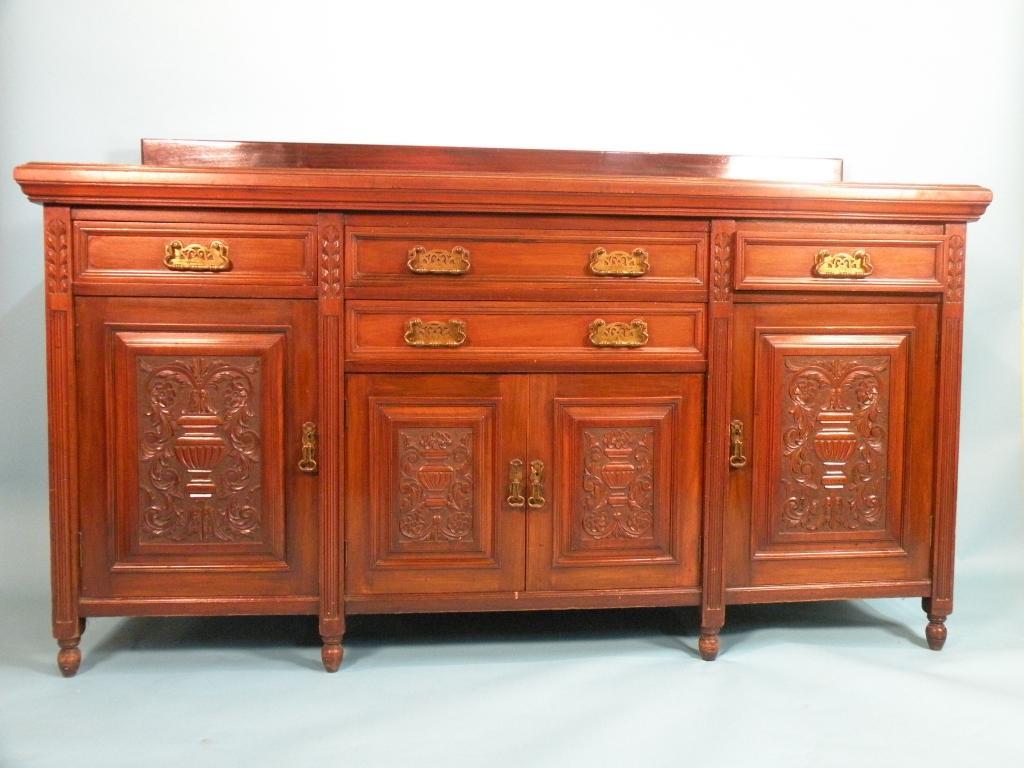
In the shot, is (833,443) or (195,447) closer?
(195,447)

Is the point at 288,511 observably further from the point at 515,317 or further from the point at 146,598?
the point at 515,317

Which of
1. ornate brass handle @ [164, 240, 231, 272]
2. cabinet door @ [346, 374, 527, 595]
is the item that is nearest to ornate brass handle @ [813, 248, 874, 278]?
cabinet door @ [346, 374, 527, 595]

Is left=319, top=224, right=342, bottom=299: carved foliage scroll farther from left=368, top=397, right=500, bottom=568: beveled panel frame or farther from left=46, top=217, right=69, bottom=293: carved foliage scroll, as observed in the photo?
left=46, top=217, right=69, bottom=293: carved foliage scroll

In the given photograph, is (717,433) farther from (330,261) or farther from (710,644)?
(330,261)

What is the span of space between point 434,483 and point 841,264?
1078 millimetres

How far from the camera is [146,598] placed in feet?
7.57

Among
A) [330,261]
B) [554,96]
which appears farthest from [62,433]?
[554,96]

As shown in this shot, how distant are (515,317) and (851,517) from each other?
3.12ft

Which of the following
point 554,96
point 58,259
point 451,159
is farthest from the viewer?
point 554,96

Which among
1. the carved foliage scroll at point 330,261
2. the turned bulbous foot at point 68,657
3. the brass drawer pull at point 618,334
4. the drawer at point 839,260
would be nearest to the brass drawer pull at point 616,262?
the brass drawer pull at point 618,334

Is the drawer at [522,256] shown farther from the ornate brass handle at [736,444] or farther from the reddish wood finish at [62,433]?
the reddish wood finish at [62,433]

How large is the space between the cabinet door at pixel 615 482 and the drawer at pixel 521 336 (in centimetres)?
5

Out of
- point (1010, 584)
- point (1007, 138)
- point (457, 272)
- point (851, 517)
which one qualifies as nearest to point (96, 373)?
point (457, 272)

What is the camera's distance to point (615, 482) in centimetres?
239
